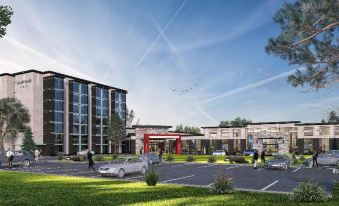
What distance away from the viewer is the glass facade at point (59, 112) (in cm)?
8269

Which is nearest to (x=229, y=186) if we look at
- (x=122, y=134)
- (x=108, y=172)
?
(x=108, y=172)

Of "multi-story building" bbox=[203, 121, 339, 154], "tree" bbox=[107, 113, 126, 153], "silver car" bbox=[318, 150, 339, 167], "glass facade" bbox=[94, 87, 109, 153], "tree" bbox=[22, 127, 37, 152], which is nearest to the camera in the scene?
"silver car" bbox=[318, 150, 339, 167]

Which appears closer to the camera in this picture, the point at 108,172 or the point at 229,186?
the point at 229,186

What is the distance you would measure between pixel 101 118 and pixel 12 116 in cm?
2392

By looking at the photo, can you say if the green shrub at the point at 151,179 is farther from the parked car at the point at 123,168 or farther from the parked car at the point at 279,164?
the parked car at the point at 279,164

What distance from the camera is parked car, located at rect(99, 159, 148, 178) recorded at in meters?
27.2

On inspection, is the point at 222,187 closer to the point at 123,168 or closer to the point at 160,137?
the point at 123,168

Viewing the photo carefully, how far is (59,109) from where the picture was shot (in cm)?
8400

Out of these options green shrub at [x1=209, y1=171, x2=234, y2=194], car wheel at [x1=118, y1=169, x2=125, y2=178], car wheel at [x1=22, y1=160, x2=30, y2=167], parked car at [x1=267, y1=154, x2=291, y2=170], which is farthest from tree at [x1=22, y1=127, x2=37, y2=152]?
green shrub at [x1=209, y1=171, x2=234, y2=194]

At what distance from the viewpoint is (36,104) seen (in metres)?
80.7

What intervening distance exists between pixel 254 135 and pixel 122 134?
31082 mm

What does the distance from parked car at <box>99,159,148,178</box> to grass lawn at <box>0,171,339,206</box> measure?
5110 mm

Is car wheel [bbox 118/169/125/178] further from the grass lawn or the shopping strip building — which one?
the shopping strip building

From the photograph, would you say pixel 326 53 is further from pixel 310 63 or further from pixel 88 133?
pixel 88 133
